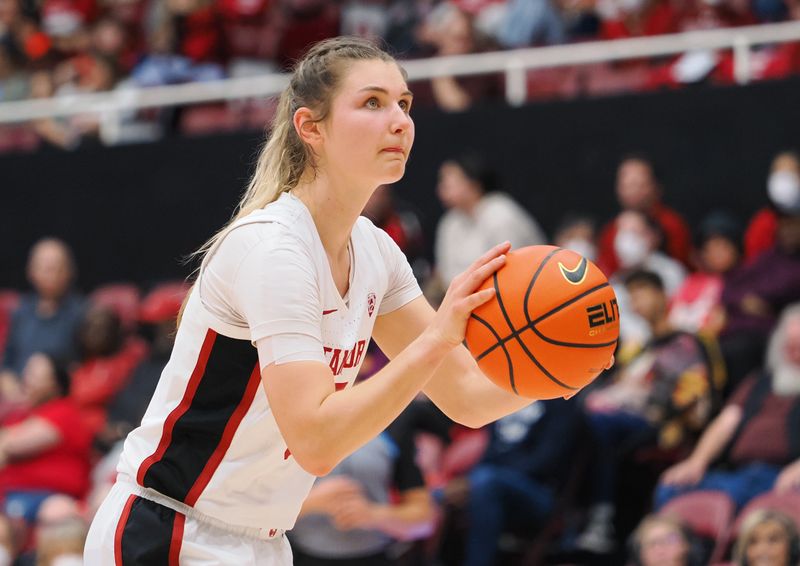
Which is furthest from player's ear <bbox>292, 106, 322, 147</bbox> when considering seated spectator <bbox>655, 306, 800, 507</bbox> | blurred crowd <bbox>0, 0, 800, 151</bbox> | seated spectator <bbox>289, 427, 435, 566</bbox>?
blurred crowd <bbox>0, 0, 800, 151</bbox>

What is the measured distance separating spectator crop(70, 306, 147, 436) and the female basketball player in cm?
568

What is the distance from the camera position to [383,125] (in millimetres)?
3443

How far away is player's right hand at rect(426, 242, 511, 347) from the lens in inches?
128

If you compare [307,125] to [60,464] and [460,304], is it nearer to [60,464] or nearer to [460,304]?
[460,304]

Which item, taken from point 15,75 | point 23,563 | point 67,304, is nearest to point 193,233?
point 67,304

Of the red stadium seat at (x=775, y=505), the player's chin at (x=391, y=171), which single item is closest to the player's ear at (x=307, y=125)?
the player's chin at (x=391, y=171)

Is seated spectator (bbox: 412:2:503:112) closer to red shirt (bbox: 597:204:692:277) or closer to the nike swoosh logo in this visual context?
red shirt (bbox: 597:204:692:277)

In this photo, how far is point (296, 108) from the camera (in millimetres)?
3672

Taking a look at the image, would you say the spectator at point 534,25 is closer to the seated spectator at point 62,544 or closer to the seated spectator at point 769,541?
the seated spectator at point 769,541

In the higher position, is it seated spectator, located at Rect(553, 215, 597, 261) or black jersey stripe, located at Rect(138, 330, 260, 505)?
seated spectator, located at Rect(553, 215, 597, 261)

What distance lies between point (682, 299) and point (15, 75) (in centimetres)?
708

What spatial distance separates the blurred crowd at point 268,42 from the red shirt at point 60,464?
3.23 metres

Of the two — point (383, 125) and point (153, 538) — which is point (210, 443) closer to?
point (153, 538)

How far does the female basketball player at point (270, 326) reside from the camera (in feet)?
10.9
